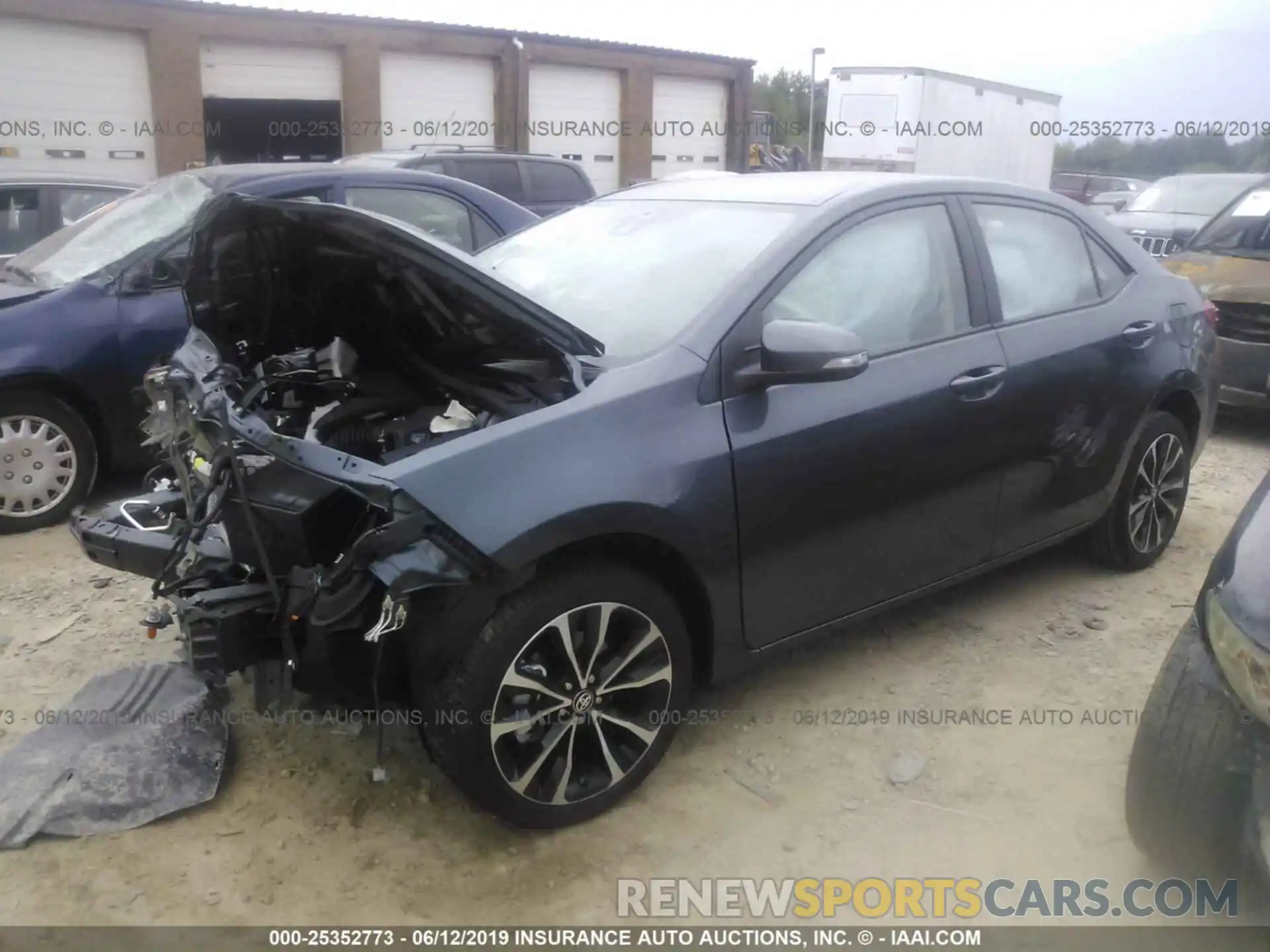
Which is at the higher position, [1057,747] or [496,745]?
[496,745]

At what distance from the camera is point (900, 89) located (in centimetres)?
1891

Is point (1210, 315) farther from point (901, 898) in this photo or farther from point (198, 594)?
point (198, 594)

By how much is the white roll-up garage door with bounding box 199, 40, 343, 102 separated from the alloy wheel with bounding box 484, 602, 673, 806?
57.9 feet

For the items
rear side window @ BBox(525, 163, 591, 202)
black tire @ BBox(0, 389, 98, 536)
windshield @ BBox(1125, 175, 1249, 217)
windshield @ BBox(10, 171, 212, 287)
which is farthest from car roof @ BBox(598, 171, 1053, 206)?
windshield @ BBox(1125, 175, 1249, 217)

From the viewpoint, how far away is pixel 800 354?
9.31 feet

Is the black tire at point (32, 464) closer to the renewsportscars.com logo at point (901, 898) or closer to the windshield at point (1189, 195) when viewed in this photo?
the renewsportscars.com logo at point (901, 898)

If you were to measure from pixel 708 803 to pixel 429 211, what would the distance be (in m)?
4.01

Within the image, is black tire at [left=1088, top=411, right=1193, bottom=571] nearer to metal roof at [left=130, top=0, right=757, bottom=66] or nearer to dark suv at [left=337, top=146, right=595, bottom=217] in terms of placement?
dark suv at [left=337, top=146, right=595, bottom=217]

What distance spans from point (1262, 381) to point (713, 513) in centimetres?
545

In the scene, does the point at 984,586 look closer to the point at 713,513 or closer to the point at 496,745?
the point at 713,513

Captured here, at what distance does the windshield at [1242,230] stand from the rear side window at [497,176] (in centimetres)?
581

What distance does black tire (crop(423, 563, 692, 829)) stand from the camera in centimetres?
257

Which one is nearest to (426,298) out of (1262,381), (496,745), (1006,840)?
(496,745)

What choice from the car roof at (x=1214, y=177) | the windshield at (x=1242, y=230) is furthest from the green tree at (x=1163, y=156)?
the windshield at (x=1242, y=230)
